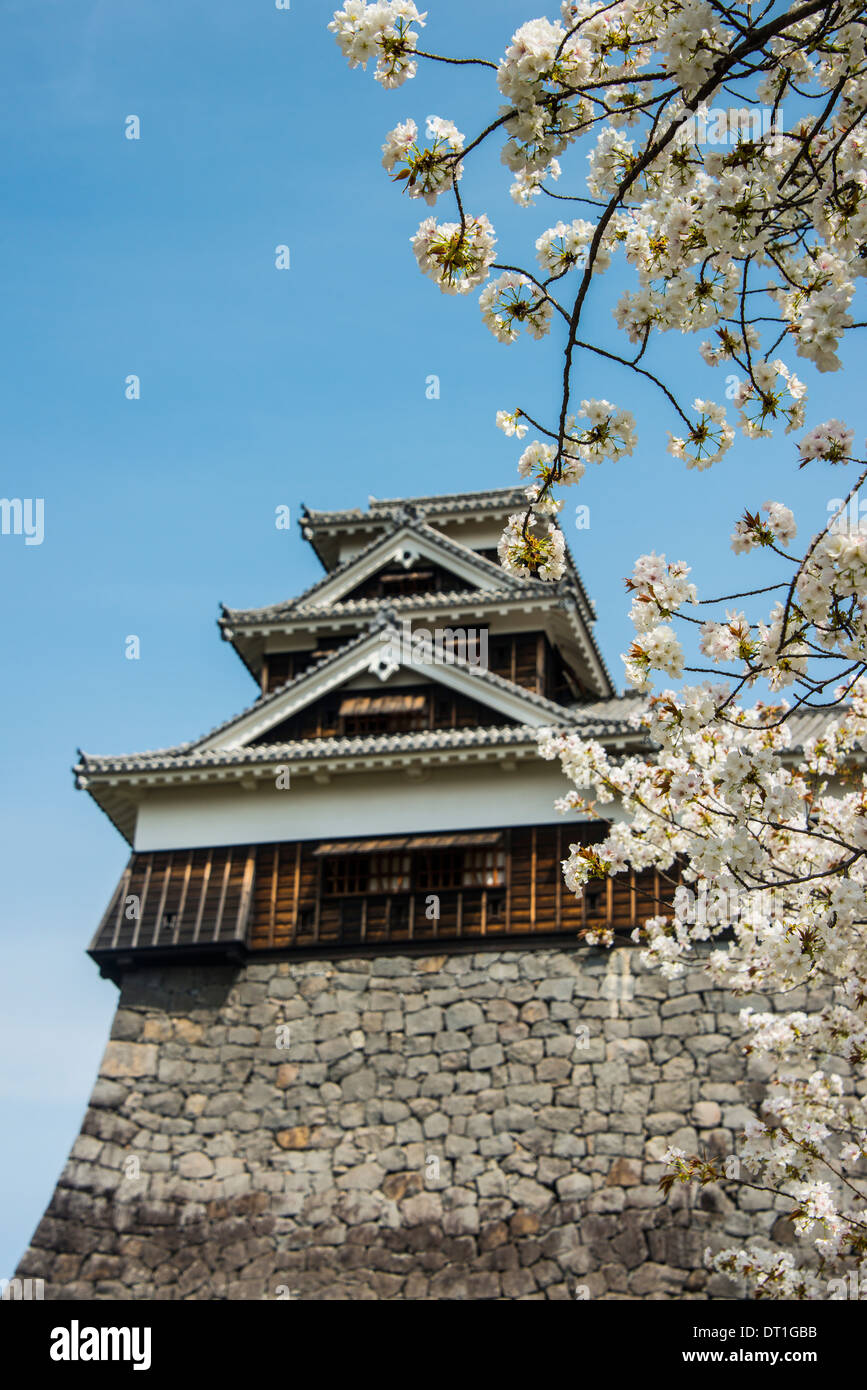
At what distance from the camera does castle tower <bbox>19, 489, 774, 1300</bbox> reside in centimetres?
1697

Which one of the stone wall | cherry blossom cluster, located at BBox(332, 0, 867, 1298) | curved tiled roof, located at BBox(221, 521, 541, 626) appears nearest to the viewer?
cherry blossom cluster, located at BBox(332, 0, 867, 1298)

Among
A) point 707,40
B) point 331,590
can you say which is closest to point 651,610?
point 707,40

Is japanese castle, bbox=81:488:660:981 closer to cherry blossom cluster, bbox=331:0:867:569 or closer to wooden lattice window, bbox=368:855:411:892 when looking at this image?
wooden lattice window, bbox=368:855:411:892

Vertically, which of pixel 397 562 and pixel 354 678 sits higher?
pixel 397 562

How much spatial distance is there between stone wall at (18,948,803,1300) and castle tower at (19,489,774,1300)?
29 mm

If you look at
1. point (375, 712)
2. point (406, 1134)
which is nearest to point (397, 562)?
point (375, 712)

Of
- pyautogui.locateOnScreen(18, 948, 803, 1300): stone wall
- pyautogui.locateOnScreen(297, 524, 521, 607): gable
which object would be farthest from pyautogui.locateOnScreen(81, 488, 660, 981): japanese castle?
pyautogui.locateOnScreen(297, 524, 521, 607): gable

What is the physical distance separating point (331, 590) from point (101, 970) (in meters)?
7.48

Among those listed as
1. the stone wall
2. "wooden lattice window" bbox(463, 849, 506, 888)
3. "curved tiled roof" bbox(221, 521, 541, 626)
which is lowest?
the stone wall

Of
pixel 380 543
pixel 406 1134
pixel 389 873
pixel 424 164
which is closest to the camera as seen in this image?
pixel 424 164

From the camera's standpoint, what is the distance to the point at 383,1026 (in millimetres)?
18688

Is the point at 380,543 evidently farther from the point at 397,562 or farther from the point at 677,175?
the point at 677,175

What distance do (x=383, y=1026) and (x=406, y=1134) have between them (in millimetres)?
1461

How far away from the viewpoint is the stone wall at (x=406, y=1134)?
16.6 m
